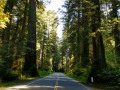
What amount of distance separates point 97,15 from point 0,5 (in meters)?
11.6

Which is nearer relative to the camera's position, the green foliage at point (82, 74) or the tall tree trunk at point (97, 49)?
the tall tree trunk at point (97, 49)

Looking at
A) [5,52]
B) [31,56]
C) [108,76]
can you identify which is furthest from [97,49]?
[31,56]

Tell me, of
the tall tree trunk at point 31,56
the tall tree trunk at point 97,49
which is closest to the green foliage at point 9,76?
the tall tree trunk at point 31,56

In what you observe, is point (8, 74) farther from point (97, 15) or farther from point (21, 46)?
point (97, 15)

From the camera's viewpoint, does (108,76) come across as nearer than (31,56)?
Yes

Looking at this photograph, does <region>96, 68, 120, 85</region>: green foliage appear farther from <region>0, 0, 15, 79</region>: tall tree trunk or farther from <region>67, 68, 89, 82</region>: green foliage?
<region>0, 0, 15, 79</region>: tall tree trunk

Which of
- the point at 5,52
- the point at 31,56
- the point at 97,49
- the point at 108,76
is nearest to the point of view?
the point at 108,76

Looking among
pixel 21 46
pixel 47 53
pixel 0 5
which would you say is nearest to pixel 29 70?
pixel 21 46

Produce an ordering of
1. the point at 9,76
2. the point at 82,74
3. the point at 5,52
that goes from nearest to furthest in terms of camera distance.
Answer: the point at 5,52 < the point at 9,76 < the point at 82,74

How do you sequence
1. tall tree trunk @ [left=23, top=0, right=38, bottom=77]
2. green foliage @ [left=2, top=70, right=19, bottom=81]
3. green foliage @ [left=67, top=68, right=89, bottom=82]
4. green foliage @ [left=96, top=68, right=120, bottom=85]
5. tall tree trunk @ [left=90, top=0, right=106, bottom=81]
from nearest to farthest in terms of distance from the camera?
green foliage @ [left=96, top=68, right=120, bottom=85] < tall tree trunk @ [left=90, top=0, right=106, bottom=81] < green foliage @ [left=2, top=70, right=19, bottom=81] < green foliage @ [left=67, top=68, right=89, bottom=82] < tall tree trunk @ [left=23, top=0, right=38, bottom=77]

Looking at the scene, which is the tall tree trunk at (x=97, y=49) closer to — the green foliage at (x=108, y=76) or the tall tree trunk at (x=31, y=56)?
the green foliage at (x=108, y=76)

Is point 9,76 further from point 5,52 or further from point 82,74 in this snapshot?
point 82,74

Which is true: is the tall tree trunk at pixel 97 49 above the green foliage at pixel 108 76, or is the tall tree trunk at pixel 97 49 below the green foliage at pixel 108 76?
above

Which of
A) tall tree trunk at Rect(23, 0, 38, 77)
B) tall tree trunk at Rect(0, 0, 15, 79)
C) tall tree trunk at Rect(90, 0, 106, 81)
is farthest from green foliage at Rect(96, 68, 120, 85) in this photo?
tall tree trunk at Rect(23, 0, 38, 77)
